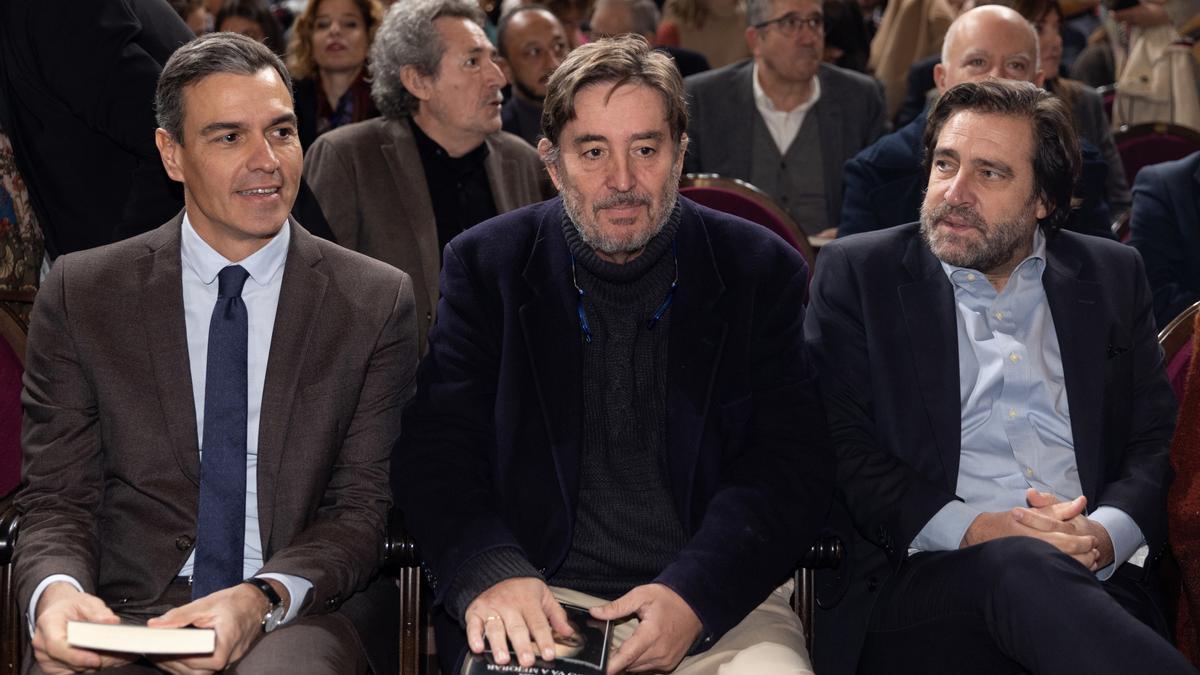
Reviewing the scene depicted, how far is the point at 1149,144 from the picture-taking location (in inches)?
217

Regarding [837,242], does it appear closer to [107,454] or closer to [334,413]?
[334,413]

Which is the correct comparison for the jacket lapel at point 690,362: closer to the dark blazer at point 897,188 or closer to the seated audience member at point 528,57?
the dark blazer at point 897,188

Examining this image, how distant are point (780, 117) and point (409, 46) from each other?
185 cm

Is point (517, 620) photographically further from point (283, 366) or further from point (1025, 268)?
point (1025, 268)

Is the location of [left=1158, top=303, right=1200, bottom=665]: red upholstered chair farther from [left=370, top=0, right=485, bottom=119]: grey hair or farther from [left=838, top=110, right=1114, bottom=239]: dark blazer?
[left=370, top=0, right=485, bottom=119]: grey hair

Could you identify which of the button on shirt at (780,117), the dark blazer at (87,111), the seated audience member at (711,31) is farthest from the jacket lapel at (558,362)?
the seated audience member at (711,31)

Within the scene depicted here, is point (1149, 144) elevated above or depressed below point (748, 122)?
below

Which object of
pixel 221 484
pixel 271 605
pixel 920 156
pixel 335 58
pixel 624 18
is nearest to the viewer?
pixel 271 605

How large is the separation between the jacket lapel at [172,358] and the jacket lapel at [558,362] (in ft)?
2.10

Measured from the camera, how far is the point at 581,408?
2.61 m

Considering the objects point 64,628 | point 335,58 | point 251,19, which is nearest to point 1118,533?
point 64,628

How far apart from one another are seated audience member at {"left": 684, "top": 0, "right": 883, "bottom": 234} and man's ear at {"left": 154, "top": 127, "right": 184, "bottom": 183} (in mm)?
2939

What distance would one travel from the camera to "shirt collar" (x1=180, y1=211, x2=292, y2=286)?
2607 millimetres

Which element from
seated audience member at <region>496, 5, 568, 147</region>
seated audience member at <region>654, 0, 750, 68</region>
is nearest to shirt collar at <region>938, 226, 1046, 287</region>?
seated audience member at <region>496, 5, 568, 147</region>
